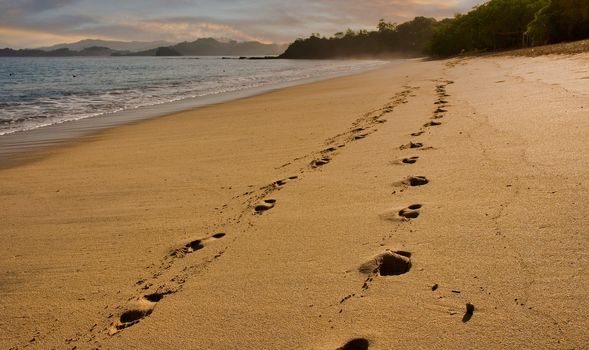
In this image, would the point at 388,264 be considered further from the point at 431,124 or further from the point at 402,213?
the point at 431,124

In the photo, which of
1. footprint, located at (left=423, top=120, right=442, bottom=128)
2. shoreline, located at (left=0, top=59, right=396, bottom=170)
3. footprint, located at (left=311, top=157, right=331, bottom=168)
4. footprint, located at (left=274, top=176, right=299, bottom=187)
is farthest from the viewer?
shoreline, located at (left=0, top=59, right=396, bottom=170)

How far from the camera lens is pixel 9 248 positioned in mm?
2969

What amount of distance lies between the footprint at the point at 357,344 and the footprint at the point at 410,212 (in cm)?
117

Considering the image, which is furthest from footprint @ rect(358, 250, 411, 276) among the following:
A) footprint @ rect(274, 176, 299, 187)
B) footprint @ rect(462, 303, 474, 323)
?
footprint @ rect(274, 176, 299, 187)

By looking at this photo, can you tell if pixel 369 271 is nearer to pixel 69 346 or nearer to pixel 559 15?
pixel 69 346

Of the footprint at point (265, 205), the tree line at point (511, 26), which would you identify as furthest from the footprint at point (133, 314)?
the tree line at point (511, 26)

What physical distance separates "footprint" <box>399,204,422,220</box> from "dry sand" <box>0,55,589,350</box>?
0.02 metres

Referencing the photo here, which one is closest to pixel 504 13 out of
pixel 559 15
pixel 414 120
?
pixel 559 15

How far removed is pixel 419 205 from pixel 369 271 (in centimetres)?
87

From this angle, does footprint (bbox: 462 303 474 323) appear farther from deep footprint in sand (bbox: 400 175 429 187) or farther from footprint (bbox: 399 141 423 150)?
footprint (bbox: 399 141 423 150)

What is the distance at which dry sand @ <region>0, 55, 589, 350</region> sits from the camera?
68.8 inches

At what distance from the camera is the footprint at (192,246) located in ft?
8.75

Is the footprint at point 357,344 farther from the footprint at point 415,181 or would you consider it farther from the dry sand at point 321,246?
the footprint at point 415,181

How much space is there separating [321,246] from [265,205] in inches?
36.6
